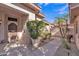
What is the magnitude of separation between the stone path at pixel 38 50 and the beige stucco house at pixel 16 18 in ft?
0.53

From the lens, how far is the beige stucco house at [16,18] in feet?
8.49

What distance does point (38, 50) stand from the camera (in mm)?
2678

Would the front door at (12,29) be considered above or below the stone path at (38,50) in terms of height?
→ above

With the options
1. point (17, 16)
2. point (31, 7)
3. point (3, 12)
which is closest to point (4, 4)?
point (3, 12)

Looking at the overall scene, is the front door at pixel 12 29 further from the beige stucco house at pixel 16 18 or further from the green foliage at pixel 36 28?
the green foliage at pixel 36 28

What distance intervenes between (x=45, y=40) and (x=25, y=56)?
457 mm

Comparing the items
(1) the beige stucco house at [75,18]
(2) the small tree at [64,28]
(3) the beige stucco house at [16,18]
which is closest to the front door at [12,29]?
(3) the beige stucco house at [16,18]

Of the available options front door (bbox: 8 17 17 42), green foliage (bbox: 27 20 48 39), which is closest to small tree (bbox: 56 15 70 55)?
green foliage (bbox: 27 20 48 39)

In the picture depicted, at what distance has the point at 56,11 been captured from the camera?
2.62 m

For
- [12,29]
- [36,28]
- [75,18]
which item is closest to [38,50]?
[36,28]

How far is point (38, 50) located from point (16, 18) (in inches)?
27.3

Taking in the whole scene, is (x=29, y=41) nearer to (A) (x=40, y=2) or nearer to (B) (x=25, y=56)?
(B) (x=25, y=56)

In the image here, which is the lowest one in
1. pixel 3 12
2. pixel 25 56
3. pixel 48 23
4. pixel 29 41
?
pixel 25 56

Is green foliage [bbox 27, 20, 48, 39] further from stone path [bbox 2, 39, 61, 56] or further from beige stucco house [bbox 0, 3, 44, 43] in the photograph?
stone path [bbox 2, 39, 61, 56]
